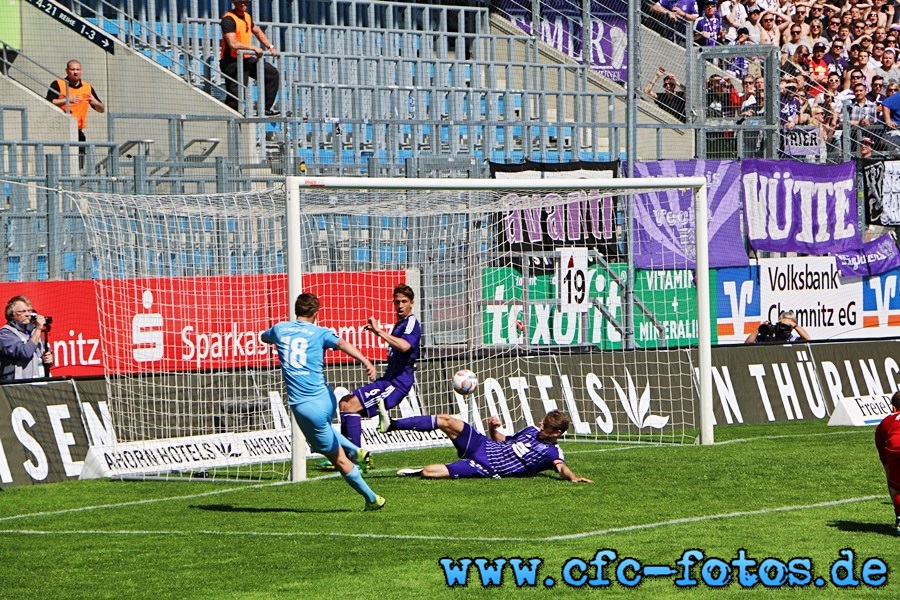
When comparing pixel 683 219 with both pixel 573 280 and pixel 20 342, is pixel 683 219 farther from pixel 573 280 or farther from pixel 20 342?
pixel 20 342

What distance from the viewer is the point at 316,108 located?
77.9 ft

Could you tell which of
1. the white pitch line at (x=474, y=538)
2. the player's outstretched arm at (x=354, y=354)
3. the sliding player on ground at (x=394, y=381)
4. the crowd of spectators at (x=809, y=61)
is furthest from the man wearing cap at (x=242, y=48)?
the white pitch line at (x=474, y=538)

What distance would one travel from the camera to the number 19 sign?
2056 cm

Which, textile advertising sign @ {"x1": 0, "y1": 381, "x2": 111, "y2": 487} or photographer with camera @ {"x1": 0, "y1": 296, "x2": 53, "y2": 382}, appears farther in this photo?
photographer with camera @ {"x1": 0, "y1": 296, "x2": 53, "y2": 382}

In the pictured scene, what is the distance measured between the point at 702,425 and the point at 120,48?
11.2 metres

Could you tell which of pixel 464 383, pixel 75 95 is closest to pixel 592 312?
pixel 464 383

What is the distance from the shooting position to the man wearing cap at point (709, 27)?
95.8 ft

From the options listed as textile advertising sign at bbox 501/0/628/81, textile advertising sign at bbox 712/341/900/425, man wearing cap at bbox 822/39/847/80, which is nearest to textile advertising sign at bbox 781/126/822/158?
textile advertising sign at bbox 501/0/628/81

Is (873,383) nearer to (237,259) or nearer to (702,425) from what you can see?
(702,425)

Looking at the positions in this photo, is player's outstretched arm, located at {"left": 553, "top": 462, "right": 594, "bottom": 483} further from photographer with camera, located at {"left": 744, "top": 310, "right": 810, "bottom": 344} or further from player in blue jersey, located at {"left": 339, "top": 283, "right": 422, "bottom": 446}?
photographer with camera, located at {"left": 744, "top": 310, "right": 810, "bottom": 344}

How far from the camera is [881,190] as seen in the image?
83.5 feet

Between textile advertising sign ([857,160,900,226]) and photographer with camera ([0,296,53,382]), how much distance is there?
14.3 m

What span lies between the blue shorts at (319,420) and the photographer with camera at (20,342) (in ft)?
16.9

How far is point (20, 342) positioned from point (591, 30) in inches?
600
